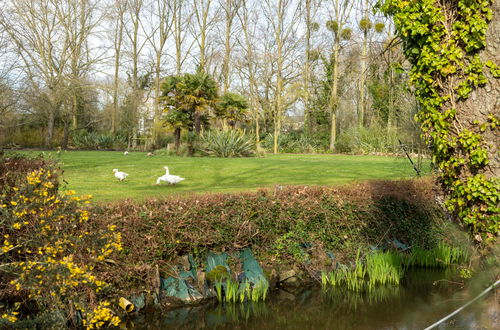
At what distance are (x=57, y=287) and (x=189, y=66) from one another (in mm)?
32577

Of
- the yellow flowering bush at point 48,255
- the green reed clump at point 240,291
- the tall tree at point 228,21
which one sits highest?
the tall tree at point 228,21

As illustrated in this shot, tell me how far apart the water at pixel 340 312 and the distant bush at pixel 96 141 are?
958 inches

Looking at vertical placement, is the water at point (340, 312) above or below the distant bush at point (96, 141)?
below

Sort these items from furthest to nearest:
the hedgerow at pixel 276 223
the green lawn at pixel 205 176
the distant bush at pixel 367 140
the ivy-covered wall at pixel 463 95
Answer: the distant bush at pixel 367 140
the green lawn at pixel 205 176
the hedgerow at pixel 276 223
the ivy-covered wall at pixel 463 95

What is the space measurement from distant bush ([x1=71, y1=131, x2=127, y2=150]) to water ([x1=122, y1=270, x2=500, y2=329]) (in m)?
24.3

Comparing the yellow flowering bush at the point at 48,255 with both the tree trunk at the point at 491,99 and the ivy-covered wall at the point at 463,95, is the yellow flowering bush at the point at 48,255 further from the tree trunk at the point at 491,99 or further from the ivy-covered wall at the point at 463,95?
the tree trunk at the point at 491,99

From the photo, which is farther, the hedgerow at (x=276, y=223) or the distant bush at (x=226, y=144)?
the distant bush at (x=226, y=144)

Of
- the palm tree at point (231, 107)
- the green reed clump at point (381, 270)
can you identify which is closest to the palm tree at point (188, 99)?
the palm tree at point (231, 107)

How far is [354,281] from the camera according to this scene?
633 centimetres

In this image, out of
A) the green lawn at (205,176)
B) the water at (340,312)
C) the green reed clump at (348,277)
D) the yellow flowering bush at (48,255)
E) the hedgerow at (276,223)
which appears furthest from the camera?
the green lawn at (205,176)

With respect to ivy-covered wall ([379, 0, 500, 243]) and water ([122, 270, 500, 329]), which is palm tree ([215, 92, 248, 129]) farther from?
ivy-covered wall ([379, 0, 500, 243])

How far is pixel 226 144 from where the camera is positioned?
18.3 meters

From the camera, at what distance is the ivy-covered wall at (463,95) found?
141 inches

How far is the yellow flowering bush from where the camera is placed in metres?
4.17
